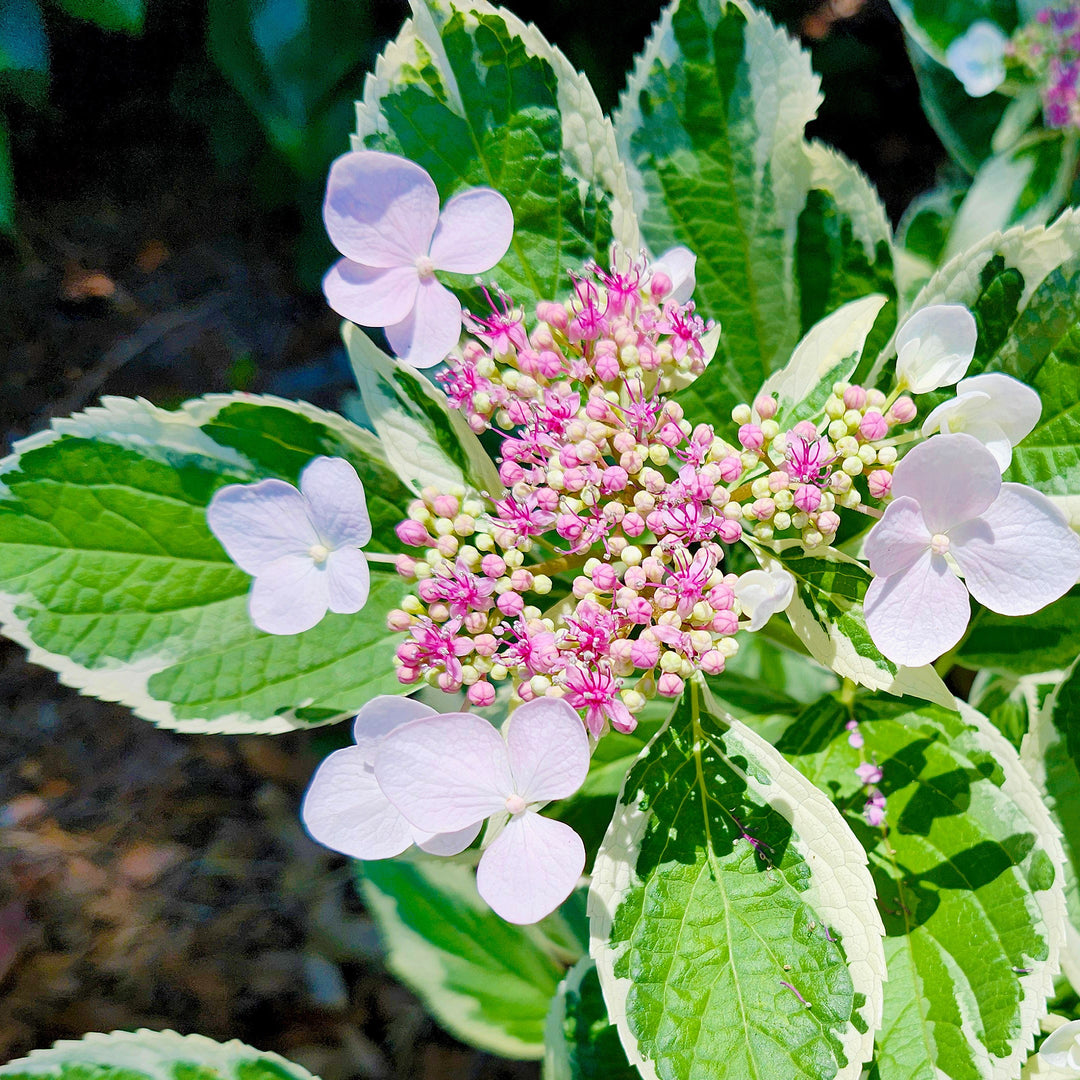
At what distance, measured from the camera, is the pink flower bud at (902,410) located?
2.83 feet

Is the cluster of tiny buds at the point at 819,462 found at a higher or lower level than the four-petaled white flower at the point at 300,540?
higher

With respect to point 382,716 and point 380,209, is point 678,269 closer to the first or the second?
point 380,209

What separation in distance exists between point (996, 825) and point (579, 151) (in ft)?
2.72

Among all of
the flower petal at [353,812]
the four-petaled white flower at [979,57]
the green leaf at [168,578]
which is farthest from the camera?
the four-petaled white flower at [979,57]

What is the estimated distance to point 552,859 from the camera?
2.46 ft

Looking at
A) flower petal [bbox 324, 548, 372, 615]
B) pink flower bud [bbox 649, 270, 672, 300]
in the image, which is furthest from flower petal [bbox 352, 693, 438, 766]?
pink flower bud [bbox 649, 270, 672, 300]

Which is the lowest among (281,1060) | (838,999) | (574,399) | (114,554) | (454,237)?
(281,1060)

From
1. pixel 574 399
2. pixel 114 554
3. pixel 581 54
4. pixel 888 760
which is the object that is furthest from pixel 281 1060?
pixel 581 54

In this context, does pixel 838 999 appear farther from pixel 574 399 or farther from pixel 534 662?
pixel 574 399

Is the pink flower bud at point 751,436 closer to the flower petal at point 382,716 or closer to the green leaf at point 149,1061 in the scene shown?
the flower petal at point 382,716

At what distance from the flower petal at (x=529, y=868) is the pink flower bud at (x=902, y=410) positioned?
0.47 meters

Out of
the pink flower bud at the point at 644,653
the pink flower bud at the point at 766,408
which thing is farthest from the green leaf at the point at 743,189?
the pink flower bud at the point at 644,653

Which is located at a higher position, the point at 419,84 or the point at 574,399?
the point at 419,84

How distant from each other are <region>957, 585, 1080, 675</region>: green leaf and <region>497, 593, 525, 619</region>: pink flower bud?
681 millimetres
